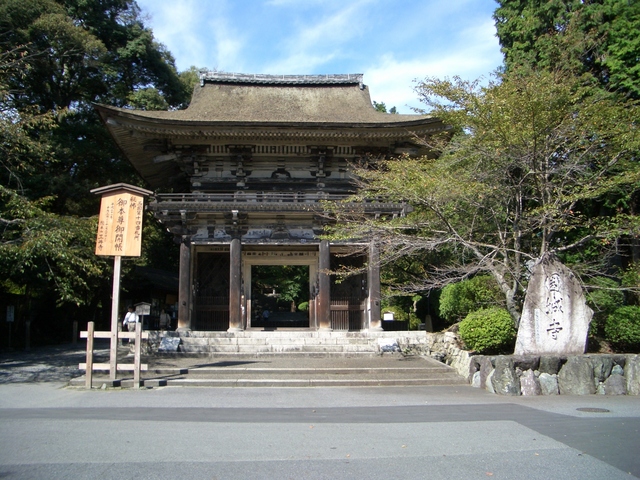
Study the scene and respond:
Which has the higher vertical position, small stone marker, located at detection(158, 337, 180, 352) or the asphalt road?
small stone marker, located at detection(158, 337, 180, 352)

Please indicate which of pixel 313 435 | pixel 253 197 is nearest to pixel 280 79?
pixel 253 197

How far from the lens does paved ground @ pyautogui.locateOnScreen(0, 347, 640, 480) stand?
15.1ft

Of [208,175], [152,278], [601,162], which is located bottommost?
[152,278]

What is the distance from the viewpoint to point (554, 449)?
5.21 metres

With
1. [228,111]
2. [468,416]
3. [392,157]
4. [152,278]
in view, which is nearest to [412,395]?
[468,416]

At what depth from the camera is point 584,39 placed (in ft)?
46.3

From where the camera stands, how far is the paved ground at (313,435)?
15.1ft

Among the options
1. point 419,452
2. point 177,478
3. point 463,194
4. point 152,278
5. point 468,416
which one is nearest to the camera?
point 177,478

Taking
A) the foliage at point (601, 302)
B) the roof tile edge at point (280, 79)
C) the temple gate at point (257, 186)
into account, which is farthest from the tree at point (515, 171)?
the roof tile edge at point (280, 79)

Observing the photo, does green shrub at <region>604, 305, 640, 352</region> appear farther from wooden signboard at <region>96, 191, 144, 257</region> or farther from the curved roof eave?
wooden signboard at <region>96, 191, 144, 257</region>

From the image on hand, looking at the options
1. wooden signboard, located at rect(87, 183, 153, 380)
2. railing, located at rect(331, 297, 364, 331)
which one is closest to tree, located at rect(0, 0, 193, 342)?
wooden signboard, located at rect(87, 183, 153, 380)

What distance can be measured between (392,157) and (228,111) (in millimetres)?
5939

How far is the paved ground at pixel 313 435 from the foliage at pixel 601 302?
250 cm

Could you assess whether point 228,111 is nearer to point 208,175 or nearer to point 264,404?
point 208,175
